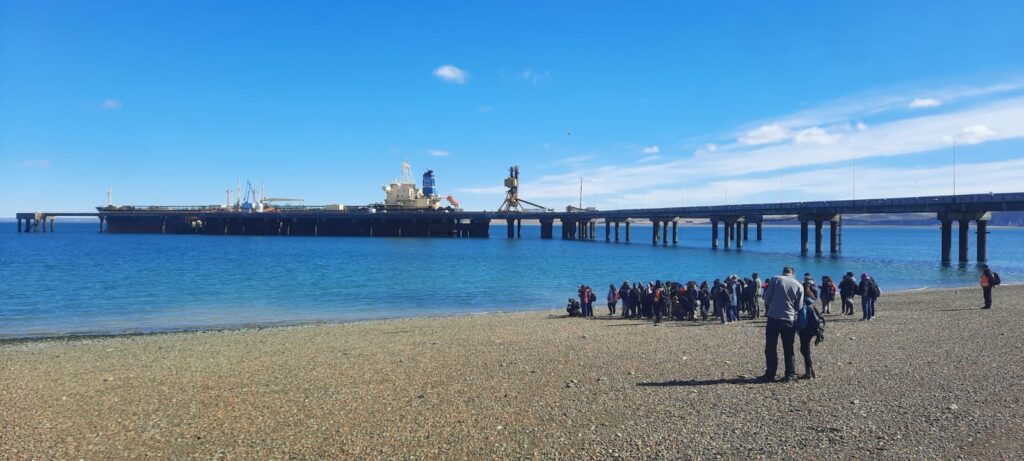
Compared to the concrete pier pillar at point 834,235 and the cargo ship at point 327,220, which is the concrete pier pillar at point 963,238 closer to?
the concrete pier pillar at point 834,235

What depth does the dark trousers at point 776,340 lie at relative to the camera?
30.9ft

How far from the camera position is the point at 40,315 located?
23359 millimetres

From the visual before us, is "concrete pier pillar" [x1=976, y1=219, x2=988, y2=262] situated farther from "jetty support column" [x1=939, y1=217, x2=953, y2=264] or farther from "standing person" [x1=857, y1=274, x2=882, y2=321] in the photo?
"standing person" [x1=857, y1=274, x2=882, y2=321]

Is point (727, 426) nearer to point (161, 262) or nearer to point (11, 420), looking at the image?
point (11, 420)

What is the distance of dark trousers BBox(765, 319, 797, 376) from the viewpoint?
9.41 meters

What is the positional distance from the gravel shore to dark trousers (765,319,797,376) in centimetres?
32

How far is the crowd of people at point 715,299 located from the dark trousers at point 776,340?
825cm

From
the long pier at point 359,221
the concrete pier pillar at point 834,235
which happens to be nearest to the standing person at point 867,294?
the concrete pier pillar at point 834,235

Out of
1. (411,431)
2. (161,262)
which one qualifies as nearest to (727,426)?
(411,431)

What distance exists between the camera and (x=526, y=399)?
9.25 m

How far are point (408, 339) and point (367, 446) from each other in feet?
29.6

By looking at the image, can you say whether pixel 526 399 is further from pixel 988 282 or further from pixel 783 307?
pixel 988 282

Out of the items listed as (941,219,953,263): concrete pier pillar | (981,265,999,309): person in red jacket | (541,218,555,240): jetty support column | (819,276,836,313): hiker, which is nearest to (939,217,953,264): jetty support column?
(941,219,953,263): concrete pier pillar

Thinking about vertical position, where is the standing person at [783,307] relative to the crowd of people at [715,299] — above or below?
above
